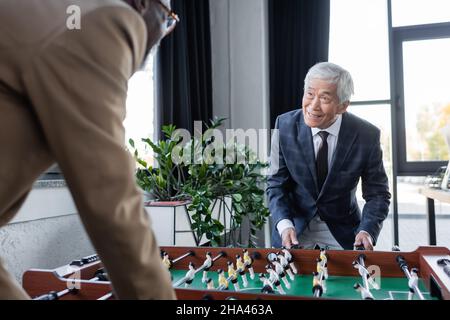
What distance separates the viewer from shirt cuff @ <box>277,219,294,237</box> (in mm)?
1909

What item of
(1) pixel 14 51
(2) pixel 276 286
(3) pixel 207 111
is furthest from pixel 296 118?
(1) pixel 14 51

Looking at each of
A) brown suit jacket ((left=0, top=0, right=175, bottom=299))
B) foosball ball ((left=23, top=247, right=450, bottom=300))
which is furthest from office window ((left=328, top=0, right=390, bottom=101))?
brown suit jacket ((left=0, top=0, right=175, bottom=299))

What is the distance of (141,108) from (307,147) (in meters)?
1.56

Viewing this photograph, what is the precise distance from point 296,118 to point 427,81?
2349mm

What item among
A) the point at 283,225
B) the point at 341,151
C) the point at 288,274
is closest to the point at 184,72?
the point at 341,151

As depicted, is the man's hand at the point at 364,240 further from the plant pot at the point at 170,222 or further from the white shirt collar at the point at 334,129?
the plant pot at the point at 170,222

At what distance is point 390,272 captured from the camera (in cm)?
135

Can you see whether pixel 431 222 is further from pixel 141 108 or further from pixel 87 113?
pixel 87 113

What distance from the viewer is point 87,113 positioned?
1.86 feet

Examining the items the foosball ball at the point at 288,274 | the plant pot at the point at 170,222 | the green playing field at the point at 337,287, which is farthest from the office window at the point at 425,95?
the green playing field at the point at 337,287

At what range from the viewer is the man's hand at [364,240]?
5.72 ft

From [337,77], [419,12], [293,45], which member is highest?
[419,12]

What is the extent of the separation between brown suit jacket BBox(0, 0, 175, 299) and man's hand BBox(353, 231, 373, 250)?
133 cm
